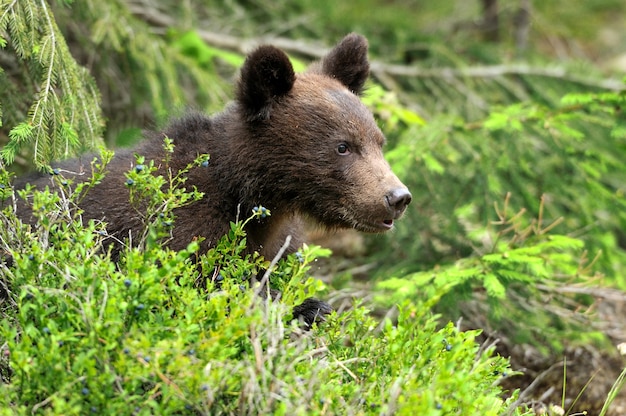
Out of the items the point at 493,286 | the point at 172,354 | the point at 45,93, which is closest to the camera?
the point at 172,354

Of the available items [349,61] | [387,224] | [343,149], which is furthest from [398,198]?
[349,61]

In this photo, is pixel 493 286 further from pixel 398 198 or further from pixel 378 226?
pixel 398 198

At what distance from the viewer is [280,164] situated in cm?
421

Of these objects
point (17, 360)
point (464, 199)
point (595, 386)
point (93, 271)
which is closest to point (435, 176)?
point (464, 199)

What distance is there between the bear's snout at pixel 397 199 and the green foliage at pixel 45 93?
6.26ft

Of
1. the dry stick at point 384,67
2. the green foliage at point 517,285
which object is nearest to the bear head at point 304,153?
the green foliage at point 517,285

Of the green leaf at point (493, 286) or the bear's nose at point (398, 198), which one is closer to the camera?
the bear's nose at point (398, 198)

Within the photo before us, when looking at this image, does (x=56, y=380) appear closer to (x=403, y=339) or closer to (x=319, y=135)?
(x=403, y=339)

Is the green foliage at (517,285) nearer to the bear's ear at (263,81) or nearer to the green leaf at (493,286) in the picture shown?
the green leaf at (493,286)

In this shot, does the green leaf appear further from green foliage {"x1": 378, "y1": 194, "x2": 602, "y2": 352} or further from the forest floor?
the forest floor

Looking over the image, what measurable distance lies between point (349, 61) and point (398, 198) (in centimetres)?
120

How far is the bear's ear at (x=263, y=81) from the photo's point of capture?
4.06m

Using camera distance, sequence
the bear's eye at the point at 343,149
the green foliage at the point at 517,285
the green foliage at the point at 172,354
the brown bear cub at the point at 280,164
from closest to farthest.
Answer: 1. the green foliage at the point at 172,354
2. the brown bear cub at the point at 280,164
3. the bear's eye at the point at 343,149
4. the green foliage at the point at 517,285

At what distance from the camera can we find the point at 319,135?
4.21 metres
